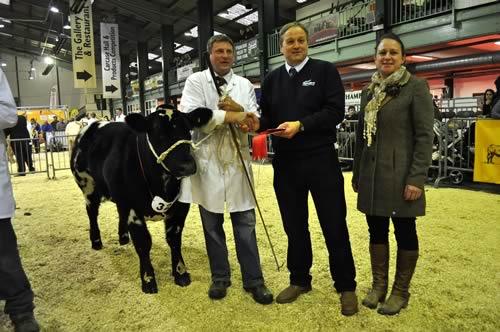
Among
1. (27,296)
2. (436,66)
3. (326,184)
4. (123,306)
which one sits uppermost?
(436,66)

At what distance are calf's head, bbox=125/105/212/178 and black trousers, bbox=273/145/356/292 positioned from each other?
2.07ft

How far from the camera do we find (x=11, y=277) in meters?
2.50

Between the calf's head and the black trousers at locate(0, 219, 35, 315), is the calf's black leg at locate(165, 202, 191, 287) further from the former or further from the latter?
the black trousers at locate(0, 219, 35, 315)

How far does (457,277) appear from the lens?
10.6 feet

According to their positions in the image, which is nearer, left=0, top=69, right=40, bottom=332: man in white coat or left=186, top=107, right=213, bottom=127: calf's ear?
left=0, top=69, right=40, bottom=332: man in white coat

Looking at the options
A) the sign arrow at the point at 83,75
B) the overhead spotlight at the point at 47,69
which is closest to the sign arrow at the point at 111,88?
the sign arrow at the point at 83,75

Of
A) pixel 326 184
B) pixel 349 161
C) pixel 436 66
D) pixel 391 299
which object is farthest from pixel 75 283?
pixel 436 66

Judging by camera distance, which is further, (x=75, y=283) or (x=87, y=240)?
(x=87, y=240)

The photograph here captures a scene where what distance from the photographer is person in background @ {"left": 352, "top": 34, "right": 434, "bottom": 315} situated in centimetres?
248

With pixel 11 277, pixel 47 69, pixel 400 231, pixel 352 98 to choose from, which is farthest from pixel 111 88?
pixel 47 69

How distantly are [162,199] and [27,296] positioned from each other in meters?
1.06

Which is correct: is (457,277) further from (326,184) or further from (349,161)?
(349,161)

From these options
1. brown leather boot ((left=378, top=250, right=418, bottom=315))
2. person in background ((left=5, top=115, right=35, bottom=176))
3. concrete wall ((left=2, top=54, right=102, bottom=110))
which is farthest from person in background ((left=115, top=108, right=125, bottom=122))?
concrete wall ((left=2, top=54, right=102, bottom=110))

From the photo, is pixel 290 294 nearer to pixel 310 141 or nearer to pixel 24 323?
pixel 310 141
